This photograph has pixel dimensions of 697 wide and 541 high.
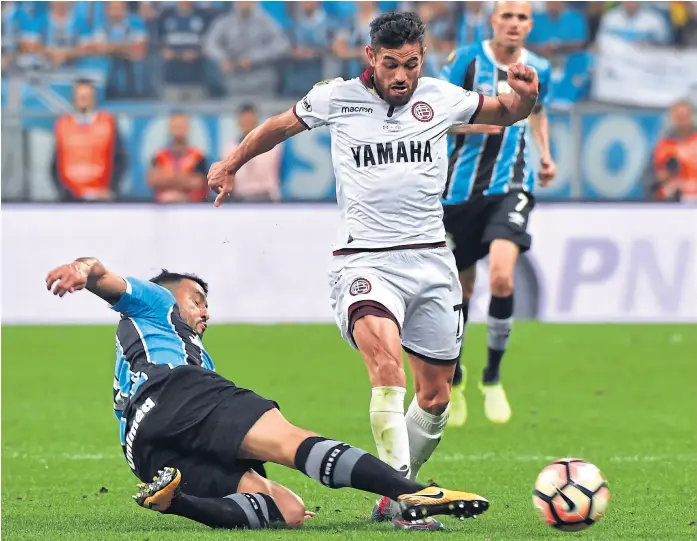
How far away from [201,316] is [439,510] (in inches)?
72.6

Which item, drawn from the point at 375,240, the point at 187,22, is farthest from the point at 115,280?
the point at 187,22

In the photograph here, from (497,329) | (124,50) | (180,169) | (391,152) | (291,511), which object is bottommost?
(180,169)

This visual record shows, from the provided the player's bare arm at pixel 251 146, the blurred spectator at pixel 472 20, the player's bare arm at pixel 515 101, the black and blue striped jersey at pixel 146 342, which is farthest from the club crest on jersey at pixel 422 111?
the blurred spectator at pixel 472 20

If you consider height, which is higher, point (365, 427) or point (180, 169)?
point (180, 169)

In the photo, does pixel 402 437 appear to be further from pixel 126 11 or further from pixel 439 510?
pixel 126 11

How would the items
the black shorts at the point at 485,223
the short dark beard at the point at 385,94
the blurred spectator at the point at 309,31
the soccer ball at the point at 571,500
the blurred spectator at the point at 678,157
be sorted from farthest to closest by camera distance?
the blurred spectator at the point at 309,31, the blurred spectator at the point at 678,157, the black shorts at the point at 485,223, the short dark beard at the point at 385,94, the soccer ball at the point at 571,500

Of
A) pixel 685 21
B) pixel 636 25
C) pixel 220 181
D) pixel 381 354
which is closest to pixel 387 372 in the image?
pixel 381 354

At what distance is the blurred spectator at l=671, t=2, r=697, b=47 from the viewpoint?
19.2 metres

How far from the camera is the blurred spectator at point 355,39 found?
1889 cm

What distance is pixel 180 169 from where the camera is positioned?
56.2 feet

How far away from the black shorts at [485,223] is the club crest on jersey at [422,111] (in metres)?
3.04

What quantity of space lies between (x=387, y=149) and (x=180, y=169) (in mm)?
10564

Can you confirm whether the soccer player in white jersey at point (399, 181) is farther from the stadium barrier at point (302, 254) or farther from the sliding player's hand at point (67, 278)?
the stadium barrier at point (302, 254)

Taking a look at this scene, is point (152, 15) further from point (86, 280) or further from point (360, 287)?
point (86, 280)
